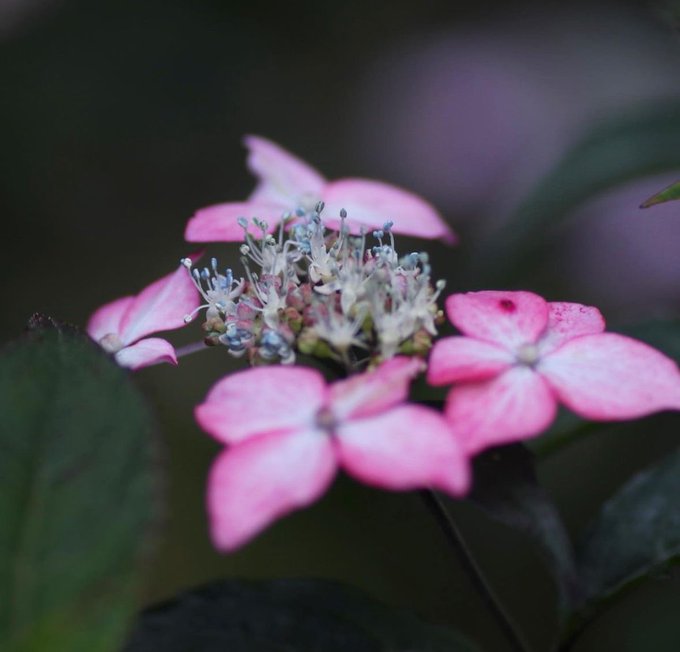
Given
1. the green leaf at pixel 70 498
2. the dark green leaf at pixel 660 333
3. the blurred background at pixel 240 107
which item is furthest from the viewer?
the blurred background at pixel 240 107

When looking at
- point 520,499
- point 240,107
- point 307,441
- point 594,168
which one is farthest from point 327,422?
point 240,107

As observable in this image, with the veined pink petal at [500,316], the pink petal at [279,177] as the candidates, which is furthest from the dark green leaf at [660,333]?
the pink petal at [279,177]

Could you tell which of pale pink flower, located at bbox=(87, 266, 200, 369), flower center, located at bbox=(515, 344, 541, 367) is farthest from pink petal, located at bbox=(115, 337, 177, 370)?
flower center, located at bbox=(515, 344, 541, 367)

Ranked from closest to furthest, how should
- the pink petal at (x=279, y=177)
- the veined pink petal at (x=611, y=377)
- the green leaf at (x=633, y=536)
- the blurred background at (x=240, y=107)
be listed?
the veined pink petal at (x=611, y=377) < the green leaf at (x=633, y=536) < the pink petal at (x=279, y=177) < the blurred background at (x=240, y=107)

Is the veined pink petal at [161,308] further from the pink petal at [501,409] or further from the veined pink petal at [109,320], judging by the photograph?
the pink petal at [501,409]

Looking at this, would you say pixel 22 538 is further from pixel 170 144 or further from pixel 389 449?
pixel 170 144

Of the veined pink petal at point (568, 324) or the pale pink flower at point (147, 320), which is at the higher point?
the veined pink petal at point (568, 324)

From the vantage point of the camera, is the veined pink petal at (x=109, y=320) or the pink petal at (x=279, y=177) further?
the pink petal at (x=279, y=177)

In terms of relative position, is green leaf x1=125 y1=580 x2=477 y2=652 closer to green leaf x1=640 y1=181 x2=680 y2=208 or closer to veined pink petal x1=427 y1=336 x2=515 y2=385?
veined pink petal x1=427 y1=336 x2=515 y2=385
